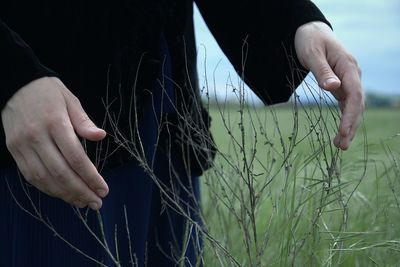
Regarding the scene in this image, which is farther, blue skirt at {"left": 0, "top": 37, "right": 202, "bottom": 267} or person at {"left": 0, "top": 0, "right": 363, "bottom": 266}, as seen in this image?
blue skirt at {"left": 0, "top": 37, "right": 202, "bottom": 267}

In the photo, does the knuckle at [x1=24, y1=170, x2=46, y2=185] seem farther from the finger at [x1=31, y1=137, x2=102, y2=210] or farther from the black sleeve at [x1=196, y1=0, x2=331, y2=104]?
the black sleeve at [x1=196, y1=0, x2=331, y2=104]

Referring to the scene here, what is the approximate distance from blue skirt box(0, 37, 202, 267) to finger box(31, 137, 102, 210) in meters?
0.19

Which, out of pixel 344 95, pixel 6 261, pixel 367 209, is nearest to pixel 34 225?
pixel 6 261

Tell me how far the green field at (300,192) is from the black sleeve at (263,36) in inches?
2.5

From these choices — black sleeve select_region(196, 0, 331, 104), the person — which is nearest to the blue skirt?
the person

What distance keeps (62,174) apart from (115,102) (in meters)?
0.31

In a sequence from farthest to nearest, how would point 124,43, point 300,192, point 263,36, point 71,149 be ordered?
point 300,192 < point 263,36 < point 124,43 < point 71,149

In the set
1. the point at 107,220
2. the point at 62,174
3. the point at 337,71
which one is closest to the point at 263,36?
the point at 337,71

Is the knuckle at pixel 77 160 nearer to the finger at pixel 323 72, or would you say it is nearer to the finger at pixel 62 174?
the finger at pixel 62 174

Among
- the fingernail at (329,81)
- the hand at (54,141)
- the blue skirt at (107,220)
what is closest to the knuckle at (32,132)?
the hand at (54,141)

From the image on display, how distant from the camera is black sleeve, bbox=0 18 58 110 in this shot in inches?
28.7

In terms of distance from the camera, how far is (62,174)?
2.21 feet

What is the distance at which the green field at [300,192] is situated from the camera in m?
0.89

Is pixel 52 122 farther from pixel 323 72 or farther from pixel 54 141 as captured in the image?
pixel 323 72
